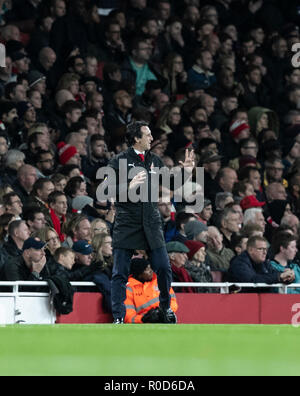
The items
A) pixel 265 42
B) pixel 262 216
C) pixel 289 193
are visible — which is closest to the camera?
pixel 262 216

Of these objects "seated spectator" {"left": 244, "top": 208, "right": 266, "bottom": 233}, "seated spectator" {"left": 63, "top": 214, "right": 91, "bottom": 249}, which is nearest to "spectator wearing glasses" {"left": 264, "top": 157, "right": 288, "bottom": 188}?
"seated spectator" {"left": 244, "top": 208, "right": 266, "bottom": 233}

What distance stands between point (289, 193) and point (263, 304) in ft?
13.7

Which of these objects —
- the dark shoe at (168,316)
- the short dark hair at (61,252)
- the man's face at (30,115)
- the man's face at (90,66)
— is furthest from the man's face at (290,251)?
the man's face at (90,66)

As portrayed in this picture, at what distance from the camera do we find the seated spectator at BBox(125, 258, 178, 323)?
11078 mm

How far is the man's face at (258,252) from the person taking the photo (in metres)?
13.0

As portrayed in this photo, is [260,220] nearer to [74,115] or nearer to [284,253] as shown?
[284,253]

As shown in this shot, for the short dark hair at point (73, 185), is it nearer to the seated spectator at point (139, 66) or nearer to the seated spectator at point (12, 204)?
the seated spectator at point (12, 204)

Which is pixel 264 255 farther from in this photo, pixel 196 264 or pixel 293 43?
pixel 293 43

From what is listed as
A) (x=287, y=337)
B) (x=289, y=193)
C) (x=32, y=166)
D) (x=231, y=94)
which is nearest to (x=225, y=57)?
(x=231, y=94)

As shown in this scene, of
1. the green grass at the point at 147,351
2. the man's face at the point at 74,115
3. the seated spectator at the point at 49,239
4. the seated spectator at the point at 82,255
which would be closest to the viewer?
the green grass at the point at 147,351

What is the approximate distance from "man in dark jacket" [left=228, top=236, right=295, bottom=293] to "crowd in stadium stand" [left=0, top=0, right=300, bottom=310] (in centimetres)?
1

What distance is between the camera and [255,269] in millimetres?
13086

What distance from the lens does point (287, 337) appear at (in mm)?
8062

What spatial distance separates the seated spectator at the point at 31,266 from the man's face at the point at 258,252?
253 cm
